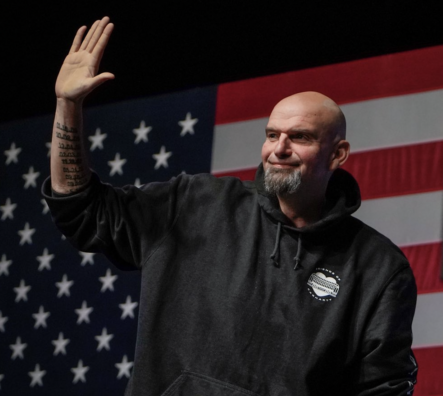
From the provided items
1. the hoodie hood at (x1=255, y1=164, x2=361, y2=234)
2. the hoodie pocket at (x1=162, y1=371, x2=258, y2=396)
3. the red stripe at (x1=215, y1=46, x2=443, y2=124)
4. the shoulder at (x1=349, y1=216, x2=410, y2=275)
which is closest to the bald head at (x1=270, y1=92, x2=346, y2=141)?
the hoodie hood at (x1=255, y1=164, x2=361, y2=234)

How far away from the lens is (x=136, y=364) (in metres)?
1.80

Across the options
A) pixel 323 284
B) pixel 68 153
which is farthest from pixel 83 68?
pixel 323 284

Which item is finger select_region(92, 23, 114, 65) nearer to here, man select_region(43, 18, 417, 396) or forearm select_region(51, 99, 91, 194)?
man select_region(43, 18, 417, 396)

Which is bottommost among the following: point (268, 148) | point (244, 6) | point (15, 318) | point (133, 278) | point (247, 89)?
point (15, 318)

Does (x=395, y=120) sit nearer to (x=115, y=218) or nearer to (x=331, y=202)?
(x=331, y=202)

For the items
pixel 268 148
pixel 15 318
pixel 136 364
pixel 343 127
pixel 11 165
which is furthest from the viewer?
pixel 11 165

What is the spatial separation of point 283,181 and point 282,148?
0.28 feet

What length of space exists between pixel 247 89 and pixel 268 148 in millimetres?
1293

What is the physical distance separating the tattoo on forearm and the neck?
51 cm

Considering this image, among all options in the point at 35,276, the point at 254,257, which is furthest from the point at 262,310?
the point at 35,276

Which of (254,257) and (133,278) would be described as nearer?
(254,257)

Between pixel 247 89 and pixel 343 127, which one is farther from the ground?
pixel 247 89

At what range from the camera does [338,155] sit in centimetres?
209

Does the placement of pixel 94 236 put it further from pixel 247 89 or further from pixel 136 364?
pixel 247 89
